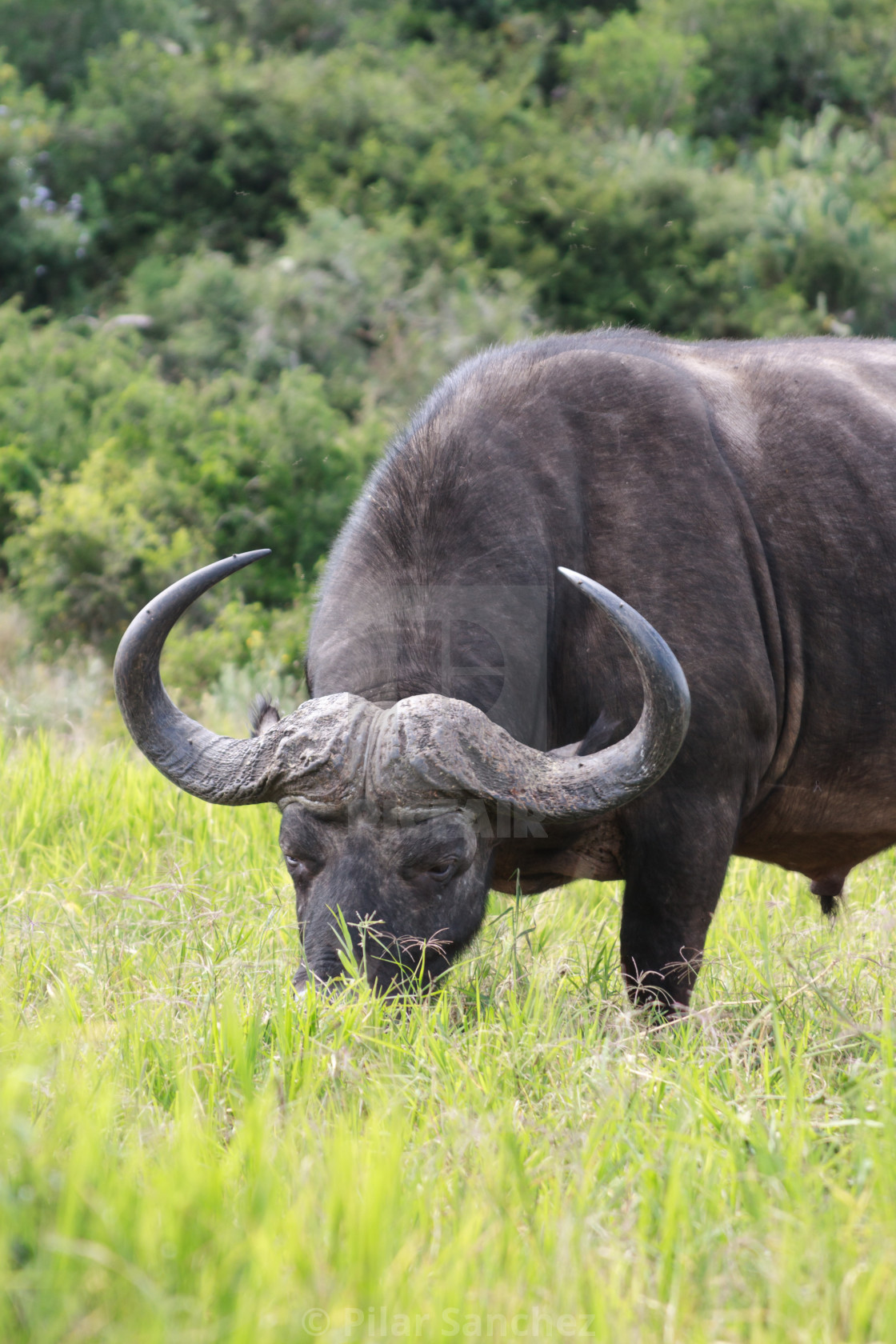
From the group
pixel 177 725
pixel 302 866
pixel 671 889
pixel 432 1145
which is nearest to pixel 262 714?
pixel 177 725

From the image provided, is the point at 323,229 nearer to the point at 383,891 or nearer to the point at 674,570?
the point at 674,570

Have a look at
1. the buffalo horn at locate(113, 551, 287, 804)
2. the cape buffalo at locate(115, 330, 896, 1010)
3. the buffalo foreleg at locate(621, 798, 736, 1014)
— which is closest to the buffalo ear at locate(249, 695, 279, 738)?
the cape buffalo at locate(115, 330, 896, 1010)

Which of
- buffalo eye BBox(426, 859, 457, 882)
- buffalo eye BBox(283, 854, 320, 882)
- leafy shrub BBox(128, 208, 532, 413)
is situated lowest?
leafy shrub BBox(128, 208, 532, 413)

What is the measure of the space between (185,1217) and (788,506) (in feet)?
9.68

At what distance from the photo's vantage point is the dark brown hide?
387 cm

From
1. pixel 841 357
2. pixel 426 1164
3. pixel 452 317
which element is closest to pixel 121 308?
pixel 452 317

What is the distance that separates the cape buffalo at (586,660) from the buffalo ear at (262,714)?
1cm

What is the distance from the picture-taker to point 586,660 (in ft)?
12.9

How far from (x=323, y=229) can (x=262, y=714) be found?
539 inches

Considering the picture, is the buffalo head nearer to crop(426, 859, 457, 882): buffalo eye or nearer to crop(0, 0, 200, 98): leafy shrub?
crop(426, 859, 457, 882): buffalo eye

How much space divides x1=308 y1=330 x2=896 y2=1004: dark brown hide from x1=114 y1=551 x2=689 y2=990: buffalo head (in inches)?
9.5

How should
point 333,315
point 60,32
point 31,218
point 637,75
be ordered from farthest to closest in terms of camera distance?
point 637,75 < point 60,32 < point 31,218 < point 333,315

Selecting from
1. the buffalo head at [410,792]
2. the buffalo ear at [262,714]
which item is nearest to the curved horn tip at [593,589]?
the buffalo head at [410,792]

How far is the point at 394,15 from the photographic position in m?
23.7
